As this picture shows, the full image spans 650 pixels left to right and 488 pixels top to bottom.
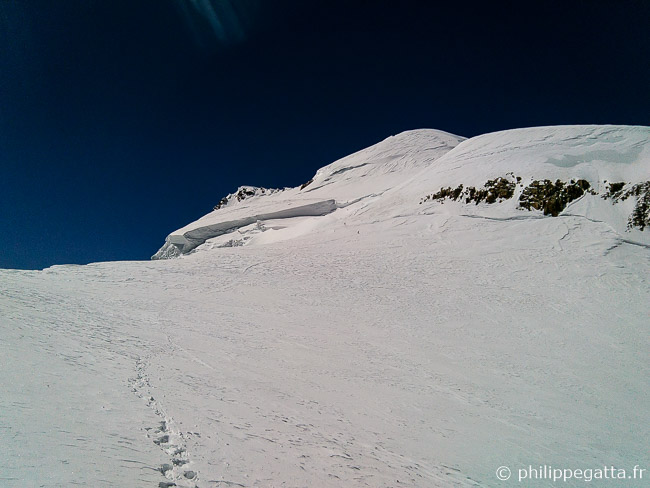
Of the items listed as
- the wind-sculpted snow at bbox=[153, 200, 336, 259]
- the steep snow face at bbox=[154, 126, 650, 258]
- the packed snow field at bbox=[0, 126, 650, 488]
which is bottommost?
the packed snow field at bbox=[0, 126, 650, 488]

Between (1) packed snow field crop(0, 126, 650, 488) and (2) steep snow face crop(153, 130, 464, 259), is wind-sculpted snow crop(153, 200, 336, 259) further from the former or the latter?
(1) packed snow field crop(0, 126, 650, 488)

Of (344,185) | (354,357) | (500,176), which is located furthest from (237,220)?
(354,357)

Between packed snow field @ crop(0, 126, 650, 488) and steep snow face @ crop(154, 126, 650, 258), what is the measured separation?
0.89ft

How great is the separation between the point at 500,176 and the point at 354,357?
2193 cm

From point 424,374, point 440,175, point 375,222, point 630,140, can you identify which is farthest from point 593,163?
point 424,374

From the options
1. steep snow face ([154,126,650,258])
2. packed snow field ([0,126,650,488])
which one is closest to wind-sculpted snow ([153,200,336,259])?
steep snow face ([154,126,650,258])

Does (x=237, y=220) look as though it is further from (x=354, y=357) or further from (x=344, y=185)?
(x=354, y=357)

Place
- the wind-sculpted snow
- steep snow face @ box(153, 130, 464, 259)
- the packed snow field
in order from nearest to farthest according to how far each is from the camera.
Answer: the packed snow field → the wind-sculpted snow → steep snow face @ box(153, 130, 464, 259)

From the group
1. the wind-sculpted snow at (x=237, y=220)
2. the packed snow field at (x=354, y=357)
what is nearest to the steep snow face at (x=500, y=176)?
the wind-sculpted snow at (x=237, y=220)

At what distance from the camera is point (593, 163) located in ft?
80.3

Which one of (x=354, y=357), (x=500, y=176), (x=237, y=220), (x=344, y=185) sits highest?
(x=344, y=185)

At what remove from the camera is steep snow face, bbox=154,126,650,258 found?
2222cm

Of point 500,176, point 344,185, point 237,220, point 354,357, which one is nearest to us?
point 354,357

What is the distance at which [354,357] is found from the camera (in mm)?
10375
